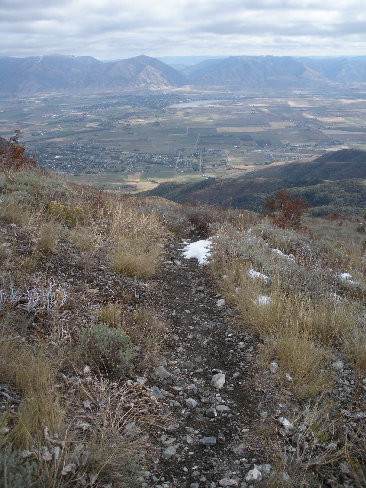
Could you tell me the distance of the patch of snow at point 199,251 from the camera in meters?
7.08

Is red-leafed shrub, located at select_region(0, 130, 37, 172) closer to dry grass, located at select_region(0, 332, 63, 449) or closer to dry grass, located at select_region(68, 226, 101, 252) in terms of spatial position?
dry grass, located at select_region(68, 226, 101, 252)

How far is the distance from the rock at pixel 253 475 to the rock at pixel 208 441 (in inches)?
15.6

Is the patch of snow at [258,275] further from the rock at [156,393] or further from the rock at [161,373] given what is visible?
the rock at [156,393]

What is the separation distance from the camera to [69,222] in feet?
23.3

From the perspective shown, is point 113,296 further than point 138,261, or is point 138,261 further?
point 138,261

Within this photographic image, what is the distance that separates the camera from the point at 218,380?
3602 mm

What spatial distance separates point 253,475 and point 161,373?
1.39 m

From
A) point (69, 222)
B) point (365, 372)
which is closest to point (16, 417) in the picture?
point (365, 372)

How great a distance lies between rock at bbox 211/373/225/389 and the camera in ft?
11.6

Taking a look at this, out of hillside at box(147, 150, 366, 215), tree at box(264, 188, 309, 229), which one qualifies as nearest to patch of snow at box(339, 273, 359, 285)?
tree at box(264, 188, 309, 229)

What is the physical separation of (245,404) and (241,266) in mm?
2697

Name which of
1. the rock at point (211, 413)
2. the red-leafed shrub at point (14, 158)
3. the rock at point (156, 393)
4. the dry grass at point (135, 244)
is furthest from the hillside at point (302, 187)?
the rock at point (211, 413)

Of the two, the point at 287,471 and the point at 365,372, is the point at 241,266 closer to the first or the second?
the point at 365,372

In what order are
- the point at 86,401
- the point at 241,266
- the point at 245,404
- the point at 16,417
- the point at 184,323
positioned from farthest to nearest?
the point at 241,266 → the point at 184,323 → the point at 245,404 → the point at 86,401 → the point at 16,417
